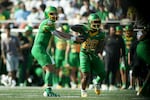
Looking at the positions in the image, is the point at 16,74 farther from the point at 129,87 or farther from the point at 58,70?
the point at 129,87

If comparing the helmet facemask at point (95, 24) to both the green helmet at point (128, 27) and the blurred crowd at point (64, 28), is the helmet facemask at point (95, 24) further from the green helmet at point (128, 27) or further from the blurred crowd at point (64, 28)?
the green helmet at point (128, 27)

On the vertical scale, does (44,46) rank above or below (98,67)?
above

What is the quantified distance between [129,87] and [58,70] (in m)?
2.71

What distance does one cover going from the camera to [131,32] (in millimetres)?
16891

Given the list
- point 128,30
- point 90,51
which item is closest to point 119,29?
point 128,30

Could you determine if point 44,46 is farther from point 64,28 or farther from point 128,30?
point 64,28

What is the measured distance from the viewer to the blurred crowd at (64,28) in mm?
17172

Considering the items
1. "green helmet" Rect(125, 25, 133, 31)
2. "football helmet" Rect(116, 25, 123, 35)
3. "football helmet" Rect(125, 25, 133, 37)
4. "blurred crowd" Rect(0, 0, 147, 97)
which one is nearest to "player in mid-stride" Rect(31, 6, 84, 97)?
"blurred crowd" Rect(0, 0, 147, 97)

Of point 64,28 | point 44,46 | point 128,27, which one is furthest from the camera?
point 64,28

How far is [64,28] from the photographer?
17969 mm

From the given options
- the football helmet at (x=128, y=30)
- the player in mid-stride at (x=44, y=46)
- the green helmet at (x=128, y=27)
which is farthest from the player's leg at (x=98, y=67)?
the football helmet at (x=128, y=30)

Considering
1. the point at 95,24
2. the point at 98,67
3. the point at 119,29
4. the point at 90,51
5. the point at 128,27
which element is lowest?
the point at 98,67

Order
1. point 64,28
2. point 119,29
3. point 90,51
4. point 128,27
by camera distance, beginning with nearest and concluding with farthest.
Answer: point 90,51 → point 128,27 → point 119,29 → point 64,28

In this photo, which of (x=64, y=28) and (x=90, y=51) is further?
(x=64, y=28)
